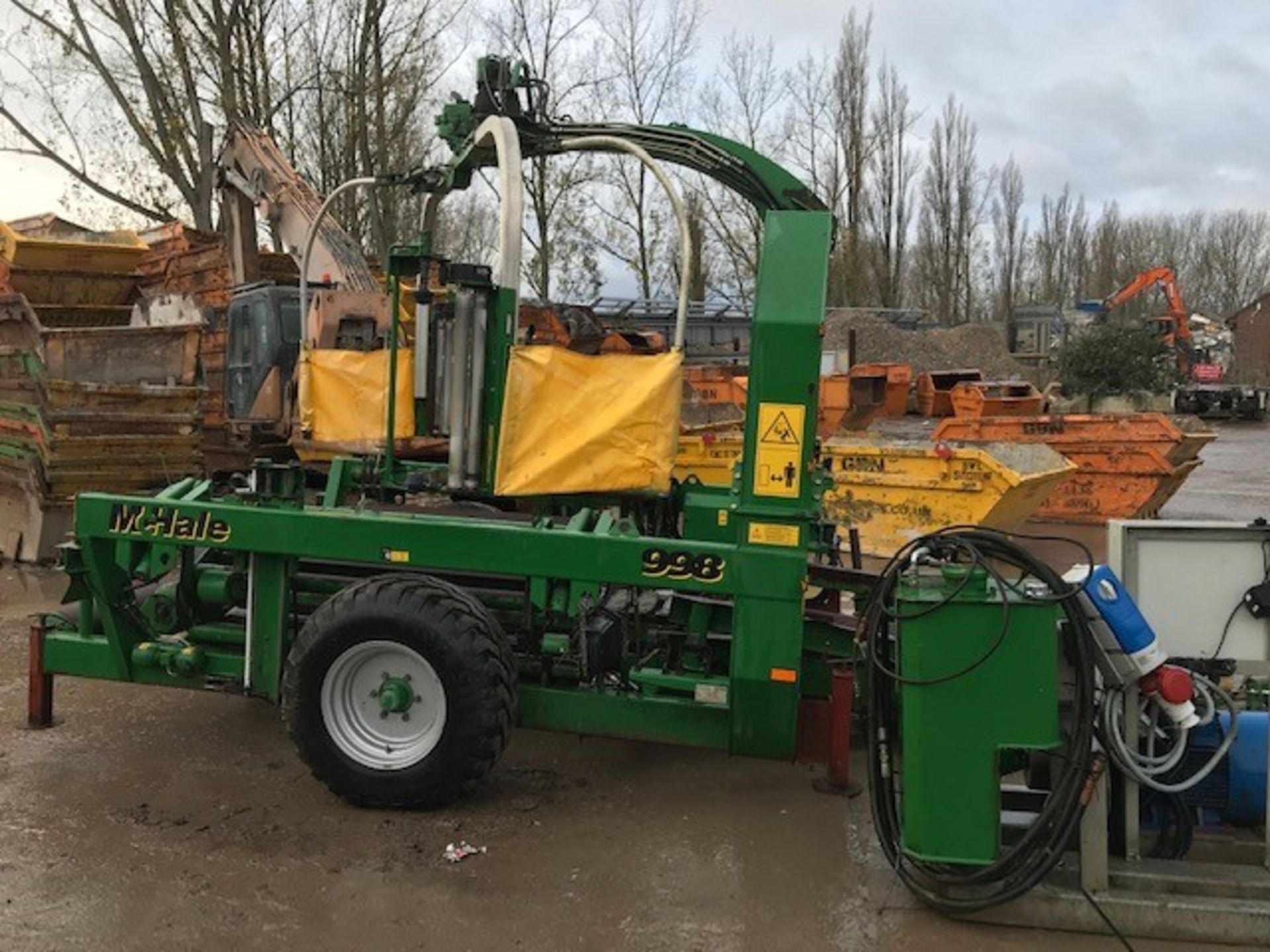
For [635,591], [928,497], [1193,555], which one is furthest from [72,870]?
[928,497]

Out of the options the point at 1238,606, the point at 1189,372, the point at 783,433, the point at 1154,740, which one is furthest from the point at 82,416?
the point at 1189,372

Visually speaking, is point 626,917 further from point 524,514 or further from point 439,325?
point 439,325

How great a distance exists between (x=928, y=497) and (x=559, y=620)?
5.85 m

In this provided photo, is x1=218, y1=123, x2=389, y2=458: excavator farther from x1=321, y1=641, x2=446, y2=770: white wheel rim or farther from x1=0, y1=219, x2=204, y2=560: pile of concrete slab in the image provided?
x1=321, y1=641, x2=446, y2=770: white wheel rim

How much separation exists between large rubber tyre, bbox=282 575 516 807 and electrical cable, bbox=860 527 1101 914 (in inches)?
56.6

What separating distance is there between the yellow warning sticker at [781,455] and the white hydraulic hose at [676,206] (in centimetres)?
82

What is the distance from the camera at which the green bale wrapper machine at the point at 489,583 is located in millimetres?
4195

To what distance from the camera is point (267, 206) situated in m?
12.9

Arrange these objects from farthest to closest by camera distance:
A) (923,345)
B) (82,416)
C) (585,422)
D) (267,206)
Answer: (923,345), (267,206), (82,416), (585,422)

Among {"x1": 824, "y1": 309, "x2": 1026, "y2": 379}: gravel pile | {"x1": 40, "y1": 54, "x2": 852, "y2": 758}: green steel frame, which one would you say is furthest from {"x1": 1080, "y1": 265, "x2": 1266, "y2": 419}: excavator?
{"x1": 40, "y1": 54, "x2": 852, "y2": 758}: green steel frame

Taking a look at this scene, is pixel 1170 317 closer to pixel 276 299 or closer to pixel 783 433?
pixel 276 299

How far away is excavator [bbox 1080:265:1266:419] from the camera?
1255 inches

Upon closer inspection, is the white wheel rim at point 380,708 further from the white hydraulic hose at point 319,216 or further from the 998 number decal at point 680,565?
the white hydraulic hose at point 319,216

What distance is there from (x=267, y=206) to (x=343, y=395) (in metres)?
7.65
